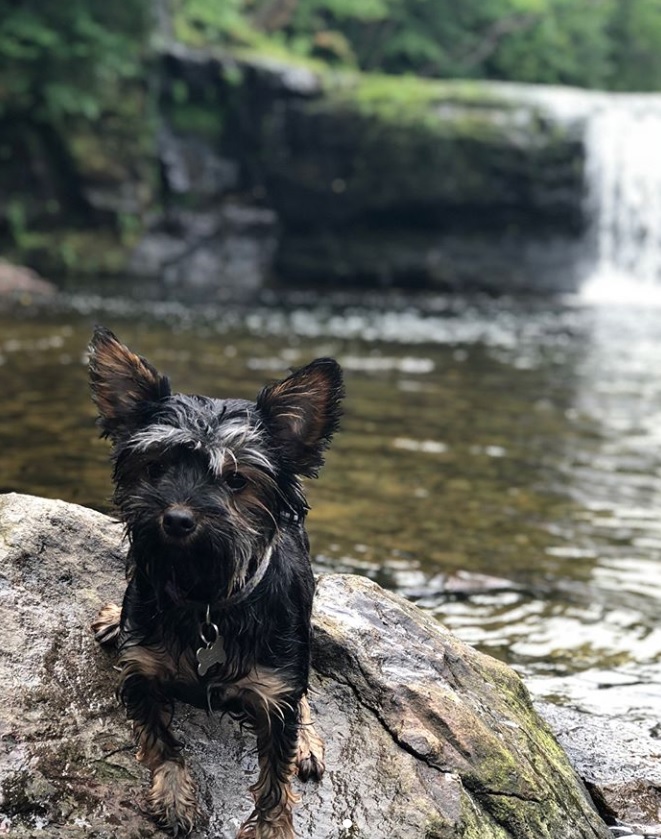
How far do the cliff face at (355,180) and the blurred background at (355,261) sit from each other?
0.07m

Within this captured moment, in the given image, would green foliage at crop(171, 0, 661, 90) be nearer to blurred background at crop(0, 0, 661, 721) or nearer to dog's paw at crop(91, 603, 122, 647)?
blurred background at crop(0, 0, 661, 721)

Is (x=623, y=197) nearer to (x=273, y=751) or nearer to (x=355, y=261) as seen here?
(x=355, y=261)

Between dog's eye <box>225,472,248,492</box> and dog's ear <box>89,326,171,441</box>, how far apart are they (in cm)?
39

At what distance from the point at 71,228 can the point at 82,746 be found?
86.5ft

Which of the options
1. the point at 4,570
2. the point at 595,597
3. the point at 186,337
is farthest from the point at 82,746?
the point at 186,337

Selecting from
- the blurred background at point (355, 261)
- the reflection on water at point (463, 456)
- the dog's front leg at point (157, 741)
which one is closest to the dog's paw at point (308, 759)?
the dog's front leg at point (157, 741)

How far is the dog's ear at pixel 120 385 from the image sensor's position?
11.3 feet

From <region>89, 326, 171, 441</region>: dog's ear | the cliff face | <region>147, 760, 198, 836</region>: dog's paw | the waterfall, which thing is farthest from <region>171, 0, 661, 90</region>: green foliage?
<region>147, 760, 198, 836</region>: dog's paw

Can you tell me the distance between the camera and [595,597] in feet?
23.6

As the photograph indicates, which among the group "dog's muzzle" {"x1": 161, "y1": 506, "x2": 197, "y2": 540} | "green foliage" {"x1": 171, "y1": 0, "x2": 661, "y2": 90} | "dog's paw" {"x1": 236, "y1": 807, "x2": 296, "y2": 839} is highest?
"green foliage" {"x1": 171, "y1": 0, "x2": 661, "y2": 90}

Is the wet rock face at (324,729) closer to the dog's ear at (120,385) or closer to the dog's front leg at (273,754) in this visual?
the dog's front leg at (273,754)

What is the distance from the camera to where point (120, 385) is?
3.47 m

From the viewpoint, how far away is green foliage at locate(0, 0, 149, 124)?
2650 centimetres

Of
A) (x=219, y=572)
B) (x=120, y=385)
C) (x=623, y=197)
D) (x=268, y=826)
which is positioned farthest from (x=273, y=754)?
(x=623, y=197)
